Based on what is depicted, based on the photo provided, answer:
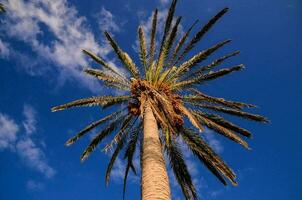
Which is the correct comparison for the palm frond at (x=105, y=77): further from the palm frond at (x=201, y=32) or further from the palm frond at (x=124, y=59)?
the palm frond at (x=201, y=32)

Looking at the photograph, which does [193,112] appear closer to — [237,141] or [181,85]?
[181,85]

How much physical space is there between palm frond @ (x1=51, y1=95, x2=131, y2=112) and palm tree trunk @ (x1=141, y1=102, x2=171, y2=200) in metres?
3.40

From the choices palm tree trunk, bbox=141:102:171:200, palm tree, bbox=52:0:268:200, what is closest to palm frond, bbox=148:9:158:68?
palm tree, bbox=52:0:268:200

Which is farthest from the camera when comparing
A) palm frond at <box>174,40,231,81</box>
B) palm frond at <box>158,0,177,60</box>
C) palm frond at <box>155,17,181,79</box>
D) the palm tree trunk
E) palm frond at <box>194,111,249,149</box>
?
palm frond at <box>155,17,181,79</box>

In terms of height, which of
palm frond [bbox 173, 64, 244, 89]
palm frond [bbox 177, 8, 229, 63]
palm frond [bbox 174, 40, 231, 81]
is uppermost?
palm frond [bbox 177, 8, 229, 63]

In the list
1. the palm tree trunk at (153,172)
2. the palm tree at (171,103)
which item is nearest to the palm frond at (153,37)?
the palm tree at (171,103)

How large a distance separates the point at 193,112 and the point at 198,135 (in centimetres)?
105

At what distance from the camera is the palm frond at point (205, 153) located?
1109 centimetres

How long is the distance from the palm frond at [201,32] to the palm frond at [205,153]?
3.34m

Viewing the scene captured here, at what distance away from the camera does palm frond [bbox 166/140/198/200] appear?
11.8 metres

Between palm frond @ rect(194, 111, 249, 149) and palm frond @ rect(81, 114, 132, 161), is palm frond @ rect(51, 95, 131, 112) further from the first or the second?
palm frond @ rect(194, 111, 249, 149)

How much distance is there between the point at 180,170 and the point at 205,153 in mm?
1425

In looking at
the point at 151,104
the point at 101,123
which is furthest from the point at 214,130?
the point at 101,123

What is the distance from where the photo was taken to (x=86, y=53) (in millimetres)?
14055
